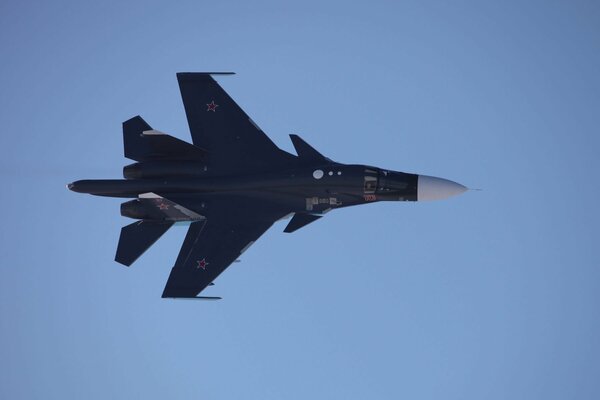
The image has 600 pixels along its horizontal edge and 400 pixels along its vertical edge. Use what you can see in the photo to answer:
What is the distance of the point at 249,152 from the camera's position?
35.1 metres

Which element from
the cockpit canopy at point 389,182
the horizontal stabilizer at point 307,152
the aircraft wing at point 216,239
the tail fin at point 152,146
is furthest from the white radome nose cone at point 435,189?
the tail fin at point 152,146

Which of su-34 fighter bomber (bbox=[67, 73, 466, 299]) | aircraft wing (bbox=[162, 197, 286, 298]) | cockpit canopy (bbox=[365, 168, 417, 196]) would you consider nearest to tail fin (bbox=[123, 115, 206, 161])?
su-34 fighter bomber (bbox=[67, 73, 466, 299])

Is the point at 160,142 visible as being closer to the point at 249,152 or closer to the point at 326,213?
the point at 249,152

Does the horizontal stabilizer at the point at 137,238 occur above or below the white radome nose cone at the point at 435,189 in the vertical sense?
below

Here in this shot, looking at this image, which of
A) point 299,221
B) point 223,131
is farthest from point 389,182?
point 223,131

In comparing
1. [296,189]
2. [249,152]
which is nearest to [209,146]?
[249,152]

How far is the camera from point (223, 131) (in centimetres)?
3541

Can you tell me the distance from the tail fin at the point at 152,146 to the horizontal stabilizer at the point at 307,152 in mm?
3615

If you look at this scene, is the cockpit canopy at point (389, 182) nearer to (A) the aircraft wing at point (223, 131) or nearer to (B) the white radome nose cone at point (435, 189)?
(B) the white radome nose cone at point (435, 189)

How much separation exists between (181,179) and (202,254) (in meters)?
2.99

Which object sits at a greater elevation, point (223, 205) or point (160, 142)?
point (160, 142)

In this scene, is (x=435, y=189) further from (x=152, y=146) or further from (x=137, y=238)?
(x=137, y=238)

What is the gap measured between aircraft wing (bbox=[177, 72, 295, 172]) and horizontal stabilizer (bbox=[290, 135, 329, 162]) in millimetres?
434

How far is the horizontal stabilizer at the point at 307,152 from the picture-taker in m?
34.7
